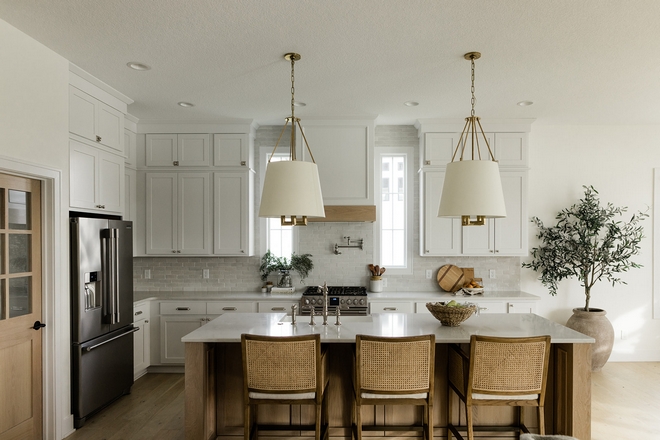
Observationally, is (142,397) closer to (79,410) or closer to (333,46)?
(79,410)

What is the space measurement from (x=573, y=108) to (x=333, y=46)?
2.99m

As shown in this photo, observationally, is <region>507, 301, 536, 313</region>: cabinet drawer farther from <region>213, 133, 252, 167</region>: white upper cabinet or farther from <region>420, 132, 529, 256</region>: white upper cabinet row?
<region>213, 133, 252, 167</region>: white upper cabinet

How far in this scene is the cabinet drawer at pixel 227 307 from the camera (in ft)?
15.9

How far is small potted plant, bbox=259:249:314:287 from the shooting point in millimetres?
5285

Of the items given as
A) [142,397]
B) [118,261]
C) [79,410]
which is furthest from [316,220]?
[79,410]

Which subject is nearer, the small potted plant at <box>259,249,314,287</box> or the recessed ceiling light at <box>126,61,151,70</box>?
the recessed ceiling light at <box>126,61,151,70</box>

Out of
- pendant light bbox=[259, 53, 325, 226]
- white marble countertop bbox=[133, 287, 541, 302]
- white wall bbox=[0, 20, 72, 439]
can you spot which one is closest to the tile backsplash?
white marble countertop bbox=[133, 287, 541, 302]

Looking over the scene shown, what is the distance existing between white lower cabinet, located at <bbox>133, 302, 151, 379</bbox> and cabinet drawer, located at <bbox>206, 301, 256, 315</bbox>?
66 centimetres

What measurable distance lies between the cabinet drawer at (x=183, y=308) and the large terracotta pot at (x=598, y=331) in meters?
4.18

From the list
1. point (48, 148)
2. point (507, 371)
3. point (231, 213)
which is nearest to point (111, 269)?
point (48, 148)

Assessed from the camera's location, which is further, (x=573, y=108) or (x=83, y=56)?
(x=573, y=108)

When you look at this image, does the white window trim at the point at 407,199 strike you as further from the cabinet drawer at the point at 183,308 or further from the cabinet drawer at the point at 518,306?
the cabinet drawer at the point at 183,308

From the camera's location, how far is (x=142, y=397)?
4.19m

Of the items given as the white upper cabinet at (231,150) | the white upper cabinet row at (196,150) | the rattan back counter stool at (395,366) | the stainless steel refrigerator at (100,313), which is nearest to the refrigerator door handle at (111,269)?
the stainless steel refrigerator at (100,313)
